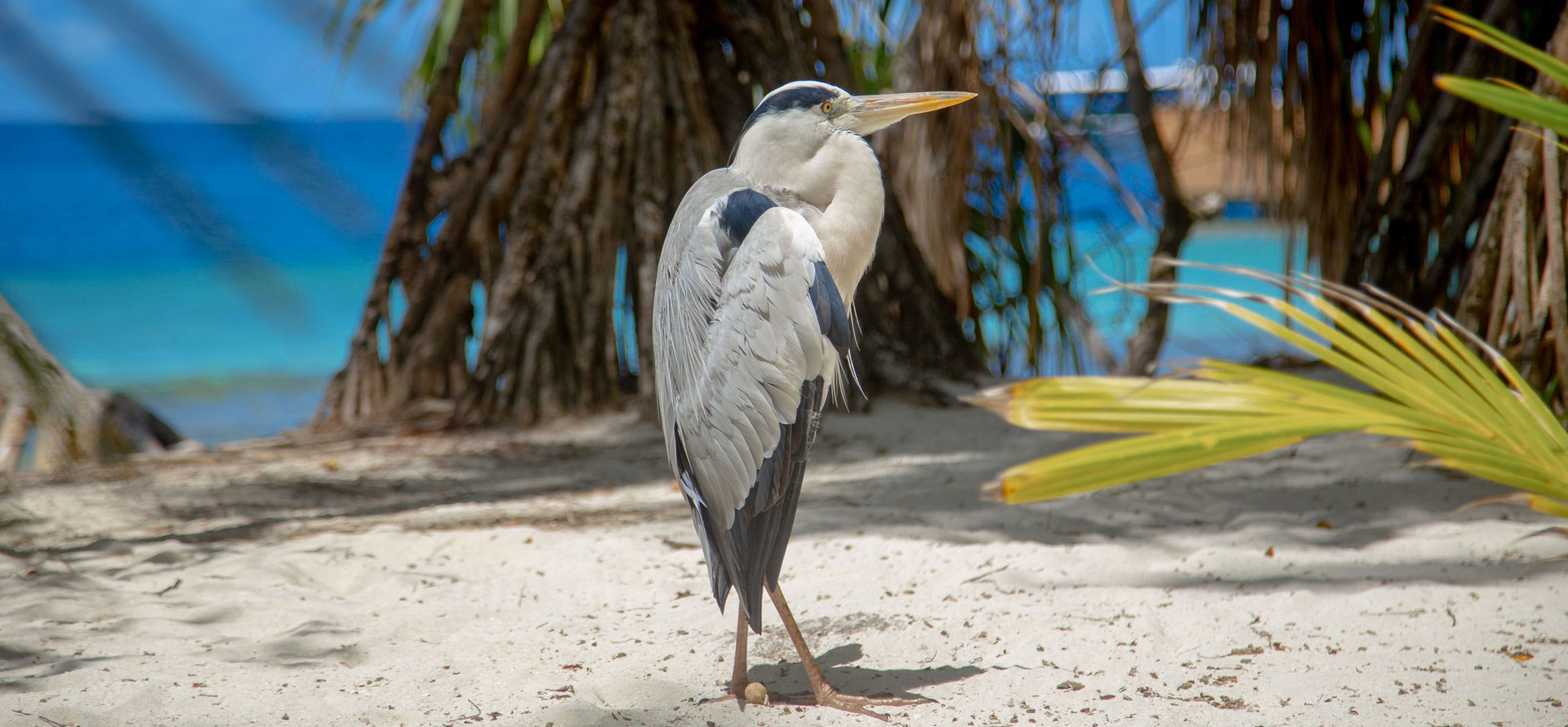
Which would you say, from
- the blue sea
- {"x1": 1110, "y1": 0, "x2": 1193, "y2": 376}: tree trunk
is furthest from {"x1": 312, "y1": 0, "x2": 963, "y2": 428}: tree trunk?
{"x1": 1110, "y1": 0, "x2": 1193, "y2": 376}: tree trunk

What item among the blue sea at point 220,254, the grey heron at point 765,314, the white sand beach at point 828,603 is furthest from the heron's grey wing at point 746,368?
the blue sea at point 220,254

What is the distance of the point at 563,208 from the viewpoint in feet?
13.4

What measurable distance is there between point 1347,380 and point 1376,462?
821 millimetres

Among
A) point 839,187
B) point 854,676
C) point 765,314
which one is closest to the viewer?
point 765,314

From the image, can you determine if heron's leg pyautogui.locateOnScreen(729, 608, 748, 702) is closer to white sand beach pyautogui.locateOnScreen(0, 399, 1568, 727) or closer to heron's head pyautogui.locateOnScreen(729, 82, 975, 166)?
white sand beach pyautogui.locateOnScreen(0, 399, 1568, 727)

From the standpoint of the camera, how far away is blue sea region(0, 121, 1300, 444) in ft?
2.01

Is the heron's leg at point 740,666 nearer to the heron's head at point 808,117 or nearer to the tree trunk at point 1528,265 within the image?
the heron's head at point 808,117

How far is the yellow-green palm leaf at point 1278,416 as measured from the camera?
135cm

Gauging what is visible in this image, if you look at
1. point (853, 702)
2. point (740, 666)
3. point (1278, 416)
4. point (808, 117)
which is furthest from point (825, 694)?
point (808, 117)

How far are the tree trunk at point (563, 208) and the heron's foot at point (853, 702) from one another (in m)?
2.43

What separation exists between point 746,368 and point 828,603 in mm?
821

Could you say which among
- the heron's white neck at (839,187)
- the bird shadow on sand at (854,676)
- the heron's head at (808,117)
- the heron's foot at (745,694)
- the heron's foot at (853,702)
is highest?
the heron's head at (808,117)

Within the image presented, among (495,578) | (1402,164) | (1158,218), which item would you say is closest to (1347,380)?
(1402,164)

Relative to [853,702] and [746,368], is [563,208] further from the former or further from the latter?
[853,702]
